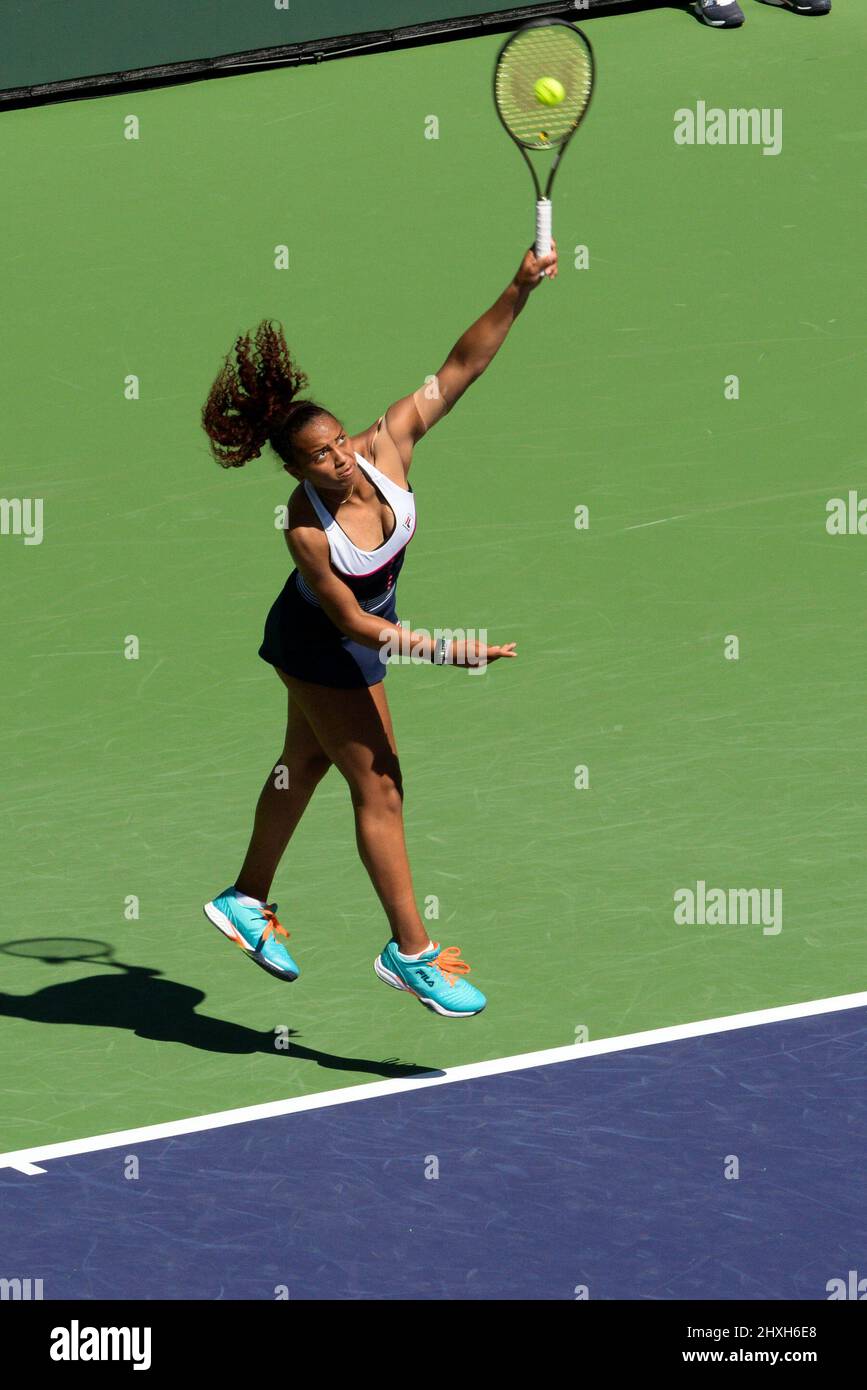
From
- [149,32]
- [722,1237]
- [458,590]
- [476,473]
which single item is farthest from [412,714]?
[149,32]

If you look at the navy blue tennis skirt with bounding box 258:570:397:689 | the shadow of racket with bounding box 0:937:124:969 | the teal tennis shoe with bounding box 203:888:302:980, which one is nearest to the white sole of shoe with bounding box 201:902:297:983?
the teal tennis shoe with bounding box 203:888:302:980

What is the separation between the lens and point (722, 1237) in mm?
7176

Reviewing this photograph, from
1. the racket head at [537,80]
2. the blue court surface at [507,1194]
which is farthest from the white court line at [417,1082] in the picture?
the racket head at [537,80]

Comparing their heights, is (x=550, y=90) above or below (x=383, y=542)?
above

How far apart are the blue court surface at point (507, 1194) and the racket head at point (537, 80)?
318cm

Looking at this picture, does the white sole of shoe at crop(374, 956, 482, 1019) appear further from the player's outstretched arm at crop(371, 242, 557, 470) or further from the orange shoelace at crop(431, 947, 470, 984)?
the player's outstretched arm at crop(371, 242, 557, 470)

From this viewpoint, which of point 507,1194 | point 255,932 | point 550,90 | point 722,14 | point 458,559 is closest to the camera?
point 507,1194

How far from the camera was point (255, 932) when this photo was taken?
866 cm

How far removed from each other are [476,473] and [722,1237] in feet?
22.1

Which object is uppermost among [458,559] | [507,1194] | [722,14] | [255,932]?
[722,14]

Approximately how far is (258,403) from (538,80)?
6.26ft

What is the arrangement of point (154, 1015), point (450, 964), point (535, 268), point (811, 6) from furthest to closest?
point (811, 6), point (154, 1015), point (450, 964), point (535, 268)

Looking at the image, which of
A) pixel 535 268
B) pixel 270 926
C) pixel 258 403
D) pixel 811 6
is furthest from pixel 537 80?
pixel 811 6

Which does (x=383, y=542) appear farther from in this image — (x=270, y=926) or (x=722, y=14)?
(x=722, y=14)
